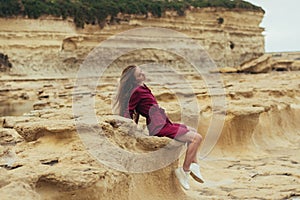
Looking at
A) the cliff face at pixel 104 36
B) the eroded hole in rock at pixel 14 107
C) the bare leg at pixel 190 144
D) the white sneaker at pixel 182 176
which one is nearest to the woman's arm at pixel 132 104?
the bare leg at pixel 190 144

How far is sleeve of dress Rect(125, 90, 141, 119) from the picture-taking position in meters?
4.26

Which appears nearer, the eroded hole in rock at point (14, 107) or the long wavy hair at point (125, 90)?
the long wavy hair at point (125, 90)

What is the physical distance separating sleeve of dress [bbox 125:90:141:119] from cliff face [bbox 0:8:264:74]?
14852 mm

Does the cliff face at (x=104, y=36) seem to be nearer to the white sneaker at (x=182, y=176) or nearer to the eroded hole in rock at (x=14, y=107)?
the eroded hole in rock at (x=14, y=107)

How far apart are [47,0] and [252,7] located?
44.6 ft

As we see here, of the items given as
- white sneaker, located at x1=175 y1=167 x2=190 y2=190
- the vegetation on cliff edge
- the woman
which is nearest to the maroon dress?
the woman

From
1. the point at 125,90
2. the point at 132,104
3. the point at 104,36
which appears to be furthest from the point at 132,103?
the point at 104,36

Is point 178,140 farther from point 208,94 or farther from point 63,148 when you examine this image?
point 208,94

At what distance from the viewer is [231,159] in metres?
6.24

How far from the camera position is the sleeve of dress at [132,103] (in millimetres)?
4258

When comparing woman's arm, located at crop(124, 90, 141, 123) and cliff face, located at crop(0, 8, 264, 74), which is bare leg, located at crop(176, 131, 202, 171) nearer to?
woman's arm, located at crop(124, 90, 141, 123)

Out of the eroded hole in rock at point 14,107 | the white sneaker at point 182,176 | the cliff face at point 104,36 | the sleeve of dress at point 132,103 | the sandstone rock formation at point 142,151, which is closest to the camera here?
the sandstone rock formation at point 142,151

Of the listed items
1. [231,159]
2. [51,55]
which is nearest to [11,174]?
[231,159]

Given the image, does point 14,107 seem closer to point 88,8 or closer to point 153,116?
point 153,116
